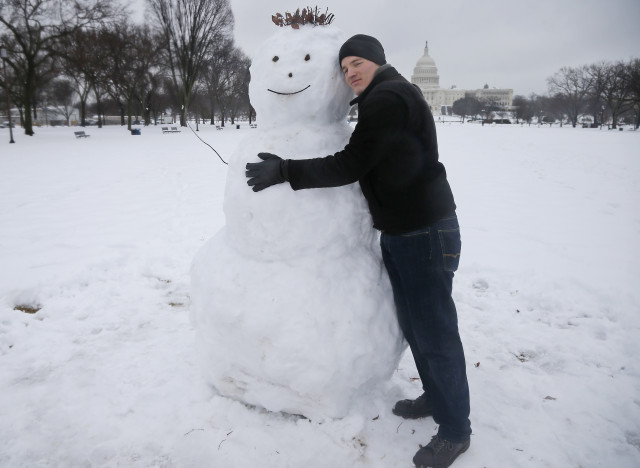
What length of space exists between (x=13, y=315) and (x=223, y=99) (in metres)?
40.8

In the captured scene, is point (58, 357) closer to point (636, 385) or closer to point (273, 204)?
point (273, 204)

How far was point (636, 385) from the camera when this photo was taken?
101 inches

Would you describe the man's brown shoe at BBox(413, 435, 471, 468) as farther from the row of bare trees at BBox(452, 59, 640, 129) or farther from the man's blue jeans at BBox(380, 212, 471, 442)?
the row of bare trees at BBox(452, 59, 640, 129)

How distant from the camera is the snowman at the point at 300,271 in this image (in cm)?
204

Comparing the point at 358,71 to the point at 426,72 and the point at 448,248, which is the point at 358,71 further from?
the point at 426,72

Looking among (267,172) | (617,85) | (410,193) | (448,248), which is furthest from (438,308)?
(617,85)

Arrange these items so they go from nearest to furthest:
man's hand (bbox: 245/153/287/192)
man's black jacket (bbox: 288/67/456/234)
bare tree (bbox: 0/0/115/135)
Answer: man's black jacket (bbox: 288/67/456/234) < man's hand (bbox: 245/153/287/192) < bare tree (bbox: 0/0/115/135)

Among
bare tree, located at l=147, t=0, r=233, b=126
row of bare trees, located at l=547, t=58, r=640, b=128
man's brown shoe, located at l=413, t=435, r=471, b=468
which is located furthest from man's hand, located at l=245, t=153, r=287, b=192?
row of bare trees, located at l=547, t=58, r=640, b=128

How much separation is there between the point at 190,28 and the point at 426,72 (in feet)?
294

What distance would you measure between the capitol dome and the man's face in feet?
361

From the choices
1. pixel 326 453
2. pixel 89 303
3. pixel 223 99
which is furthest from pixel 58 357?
pixel 223 99

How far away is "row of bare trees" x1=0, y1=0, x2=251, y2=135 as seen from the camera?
20.1 metres

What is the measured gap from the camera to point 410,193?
1903 mm

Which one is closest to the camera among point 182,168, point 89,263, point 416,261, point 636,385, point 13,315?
point 416,261
